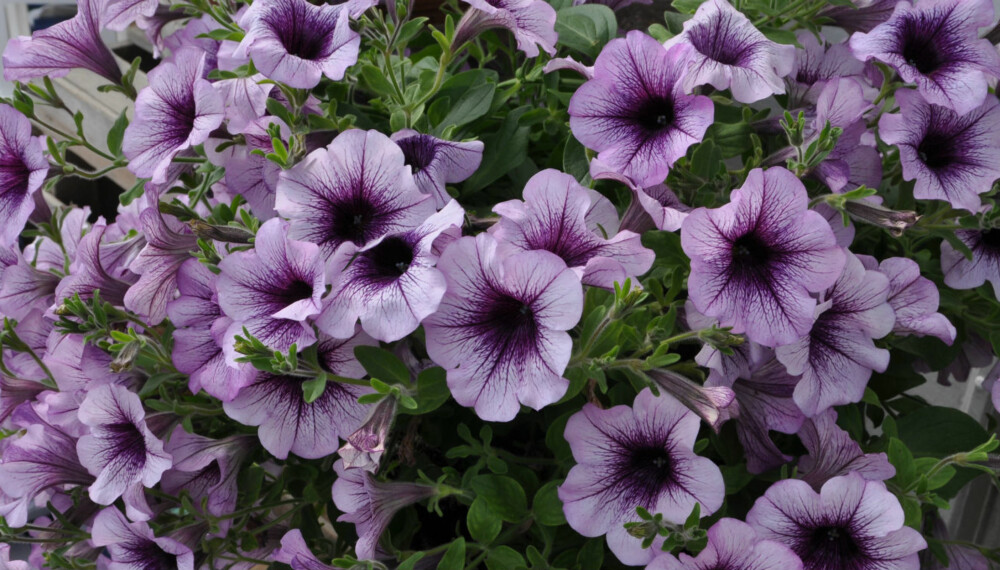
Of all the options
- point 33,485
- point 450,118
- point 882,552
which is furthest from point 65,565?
point 882,552

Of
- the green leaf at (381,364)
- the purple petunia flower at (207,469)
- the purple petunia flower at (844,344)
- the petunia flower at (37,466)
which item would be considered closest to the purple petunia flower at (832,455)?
the purple petunia flower at (844,344)

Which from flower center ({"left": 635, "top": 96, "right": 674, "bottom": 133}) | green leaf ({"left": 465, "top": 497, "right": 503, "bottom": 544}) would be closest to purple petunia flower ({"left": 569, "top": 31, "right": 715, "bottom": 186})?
flower center ({"left": 635, "top": 96, "right": 674, "bottom": 133})

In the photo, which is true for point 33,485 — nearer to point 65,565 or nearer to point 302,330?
point 65,565

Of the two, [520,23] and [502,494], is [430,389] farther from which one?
[520,23]

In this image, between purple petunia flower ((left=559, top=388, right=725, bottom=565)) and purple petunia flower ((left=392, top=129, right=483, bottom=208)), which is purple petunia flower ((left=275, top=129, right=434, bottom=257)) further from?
purple petunia flower ((left=559, top=388, right=725, bottom=565))

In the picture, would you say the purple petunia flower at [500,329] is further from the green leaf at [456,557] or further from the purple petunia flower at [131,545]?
the purple petunia flower at [131,545]

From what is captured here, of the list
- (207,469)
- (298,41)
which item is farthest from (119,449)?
(298,41)
